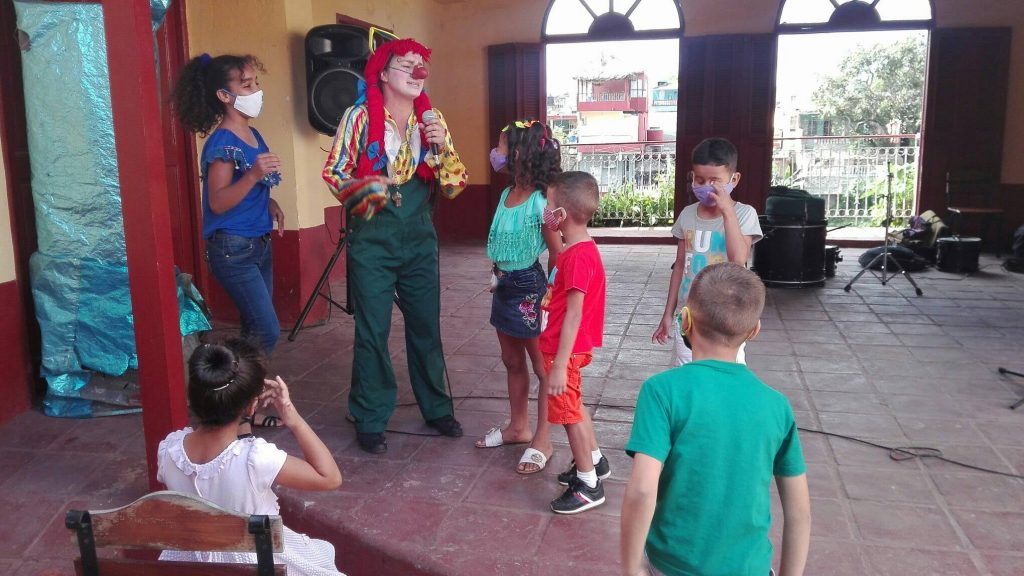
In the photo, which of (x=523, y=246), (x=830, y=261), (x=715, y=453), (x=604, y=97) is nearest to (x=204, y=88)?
(x=523, y=246)

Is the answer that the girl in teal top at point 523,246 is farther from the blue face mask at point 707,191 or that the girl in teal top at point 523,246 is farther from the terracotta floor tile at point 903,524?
the terracotta floor tile at point 903,524

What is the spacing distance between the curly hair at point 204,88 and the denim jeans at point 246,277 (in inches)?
20.7

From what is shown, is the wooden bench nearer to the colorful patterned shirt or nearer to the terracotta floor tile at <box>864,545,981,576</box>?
the colorful patterned shirt

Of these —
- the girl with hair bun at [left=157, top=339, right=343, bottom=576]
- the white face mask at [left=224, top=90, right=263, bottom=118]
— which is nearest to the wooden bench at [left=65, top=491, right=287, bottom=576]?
the girl with hair bun at [left=157, top=339, right=343, bottom=576]

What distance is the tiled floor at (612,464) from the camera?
2434mm

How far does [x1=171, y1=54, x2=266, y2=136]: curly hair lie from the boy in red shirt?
167cm

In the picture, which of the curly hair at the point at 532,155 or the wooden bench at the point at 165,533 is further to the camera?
the curly hair at the point at 532,155

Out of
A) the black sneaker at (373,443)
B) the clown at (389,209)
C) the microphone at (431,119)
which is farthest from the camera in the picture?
the black sneaker at (373,443)

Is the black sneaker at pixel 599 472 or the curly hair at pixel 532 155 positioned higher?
the curly hair at pixel 532 155

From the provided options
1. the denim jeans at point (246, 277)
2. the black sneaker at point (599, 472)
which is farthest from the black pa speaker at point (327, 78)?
the black sneaker at point (599, 472)

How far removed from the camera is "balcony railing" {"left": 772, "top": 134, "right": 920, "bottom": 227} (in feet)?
35.6

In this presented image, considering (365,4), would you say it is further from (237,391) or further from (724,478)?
(724,478)

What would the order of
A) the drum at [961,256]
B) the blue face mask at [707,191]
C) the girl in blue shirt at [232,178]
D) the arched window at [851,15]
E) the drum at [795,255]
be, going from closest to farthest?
1. the blue face mask at [707,191]
2. the girl in blue shirt at [232,178]
3. the drum at [795,255]
4. the drum at [961,256]
5. the arched window at [851,15]

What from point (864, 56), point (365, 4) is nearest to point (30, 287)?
point (365, 4)
